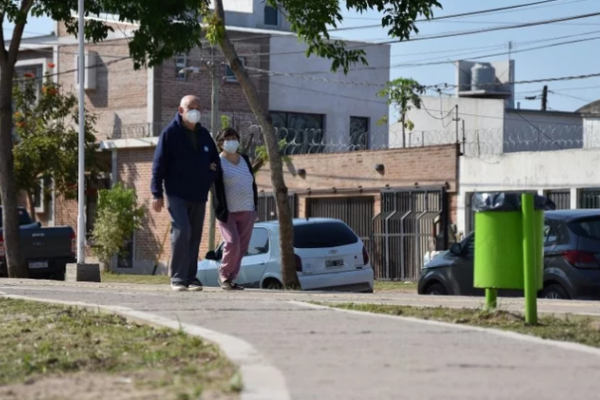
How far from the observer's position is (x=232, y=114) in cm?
4812

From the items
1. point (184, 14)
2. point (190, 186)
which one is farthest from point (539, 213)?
point (184, 14)

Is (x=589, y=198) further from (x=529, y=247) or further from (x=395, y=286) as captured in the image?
(x=529, y=247)

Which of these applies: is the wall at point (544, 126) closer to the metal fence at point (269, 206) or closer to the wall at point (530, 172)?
the metal fence at point (269, 206)

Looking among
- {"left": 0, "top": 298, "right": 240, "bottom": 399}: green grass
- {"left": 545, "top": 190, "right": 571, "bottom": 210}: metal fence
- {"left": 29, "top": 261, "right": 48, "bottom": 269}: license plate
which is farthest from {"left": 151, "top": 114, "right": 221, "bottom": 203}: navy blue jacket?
{"left": 545, "top": 190, "right": 571, "bottom": 210}: metal fence

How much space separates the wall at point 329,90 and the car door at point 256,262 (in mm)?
27695

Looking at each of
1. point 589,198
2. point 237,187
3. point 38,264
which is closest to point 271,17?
point 589,198

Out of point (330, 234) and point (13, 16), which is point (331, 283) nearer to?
point (330, 234)

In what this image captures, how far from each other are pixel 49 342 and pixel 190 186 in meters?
5.23

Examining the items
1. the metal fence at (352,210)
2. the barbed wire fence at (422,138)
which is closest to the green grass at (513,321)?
the barbed wire fence at (422,138)

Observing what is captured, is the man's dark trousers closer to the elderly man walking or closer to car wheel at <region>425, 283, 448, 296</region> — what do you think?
the elderly man walking

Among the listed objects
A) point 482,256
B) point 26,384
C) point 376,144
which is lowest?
point 26,384

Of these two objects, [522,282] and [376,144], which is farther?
[376,144]

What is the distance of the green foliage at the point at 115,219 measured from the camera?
44406 mm

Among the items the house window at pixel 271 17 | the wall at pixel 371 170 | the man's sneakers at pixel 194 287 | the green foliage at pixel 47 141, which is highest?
the house window at pixel 271 17
